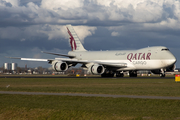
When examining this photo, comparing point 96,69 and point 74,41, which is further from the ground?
point 74,41

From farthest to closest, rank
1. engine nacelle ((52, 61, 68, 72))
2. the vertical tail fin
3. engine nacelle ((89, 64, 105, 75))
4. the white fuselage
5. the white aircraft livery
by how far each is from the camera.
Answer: the vertical tail fin → engine nacelle ((52, 61, 68, 72)) → engine nacelle ((89, 64, 105, 75)) → the white aircraft livery → the white fuselage

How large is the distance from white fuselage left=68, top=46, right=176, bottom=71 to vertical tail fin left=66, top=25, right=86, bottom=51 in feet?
29.4

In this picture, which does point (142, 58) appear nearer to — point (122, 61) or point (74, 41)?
point (122, 61)

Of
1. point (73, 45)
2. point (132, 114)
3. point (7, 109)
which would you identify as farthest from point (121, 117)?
point (73, 45)

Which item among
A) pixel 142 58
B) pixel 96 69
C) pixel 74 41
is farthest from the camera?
pixel 74 41

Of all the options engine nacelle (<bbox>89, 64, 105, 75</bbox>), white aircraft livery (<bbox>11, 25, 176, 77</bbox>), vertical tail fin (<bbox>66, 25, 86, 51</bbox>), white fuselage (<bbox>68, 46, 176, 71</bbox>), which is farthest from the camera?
vertical tail fin (<bbox>66, 25, 86, 51</bbox>)

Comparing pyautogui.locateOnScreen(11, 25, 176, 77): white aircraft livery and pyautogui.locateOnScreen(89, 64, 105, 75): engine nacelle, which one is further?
pyautogui.locateOnScreen(89, 64, 105, 75): engine nacelle

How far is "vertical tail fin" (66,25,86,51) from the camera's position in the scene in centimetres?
8300

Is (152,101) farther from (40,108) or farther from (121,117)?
(40,108)

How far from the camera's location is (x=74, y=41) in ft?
274

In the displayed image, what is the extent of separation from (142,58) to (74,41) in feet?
75.8

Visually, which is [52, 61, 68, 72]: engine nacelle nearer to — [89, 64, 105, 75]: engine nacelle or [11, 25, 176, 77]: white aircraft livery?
[11, 25, 176, 77]: white aircraft livery

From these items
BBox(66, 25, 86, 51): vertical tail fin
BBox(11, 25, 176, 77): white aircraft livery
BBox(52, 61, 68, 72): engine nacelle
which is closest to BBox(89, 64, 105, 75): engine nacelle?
BBox(11, 25, 176, 77): white aircraft livery

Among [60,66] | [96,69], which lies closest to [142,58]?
[96,69]
